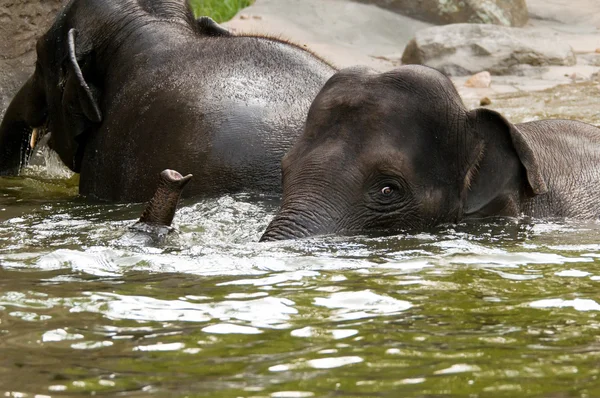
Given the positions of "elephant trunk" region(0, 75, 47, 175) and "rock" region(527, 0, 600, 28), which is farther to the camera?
"rock" region(527, 0, 600, 28)

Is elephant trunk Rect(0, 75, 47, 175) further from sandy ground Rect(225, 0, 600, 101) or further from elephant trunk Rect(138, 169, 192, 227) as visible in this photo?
sandy ground Rect(225, 0, 600, 101)

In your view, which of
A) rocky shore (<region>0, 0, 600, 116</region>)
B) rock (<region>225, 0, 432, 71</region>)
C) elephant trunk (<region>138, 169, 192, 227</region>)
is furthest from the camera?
rock (<region>225, 0, 432, 71</region>)

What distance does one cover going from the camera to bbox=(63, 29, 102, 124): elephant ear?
8078mm

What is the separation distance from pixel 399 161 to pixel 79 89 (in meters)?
3.03

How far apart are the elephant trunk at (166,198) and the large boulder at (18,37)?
5.01 meters

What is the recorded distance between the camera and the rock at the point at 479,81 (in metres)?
13.7

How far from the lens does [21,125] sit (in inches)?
365

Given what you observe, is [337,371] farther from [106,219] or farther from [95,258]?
[106,219]

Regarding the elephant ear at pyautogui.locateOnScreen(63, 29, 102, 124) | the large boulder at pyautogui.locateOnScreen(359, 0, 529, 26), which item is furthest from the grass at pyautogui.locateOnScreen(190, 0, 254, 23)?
the elephant ear at pyautogui.locateOnScreen(63, 29, 102, 124)

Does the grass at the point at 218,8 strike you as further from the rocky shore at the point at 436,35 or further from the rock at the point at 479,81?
the rock at the point at 479,81

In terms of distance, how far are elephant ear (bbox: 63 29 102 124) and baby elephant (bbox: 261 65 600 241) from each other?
2.55 m

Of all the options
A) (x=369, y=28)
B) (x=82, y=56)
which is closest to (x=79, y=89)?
(x=82, y=56)

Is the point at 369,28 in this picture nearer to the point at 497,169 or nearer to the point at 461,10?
the point at 461,10

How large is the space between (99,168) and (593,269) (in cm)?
409
